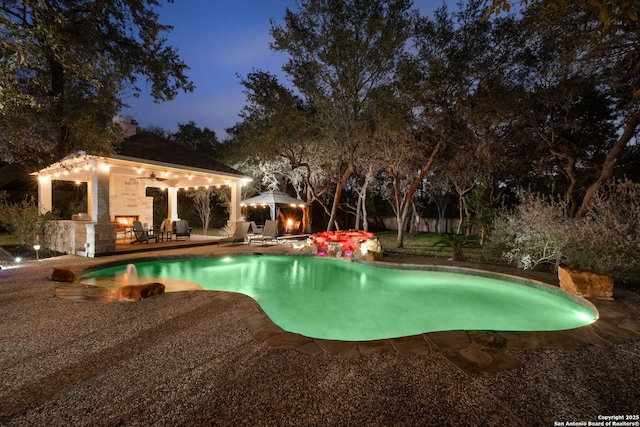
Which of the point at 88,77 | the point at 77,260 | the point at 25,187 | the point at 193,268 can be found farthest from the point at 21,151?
the point at 25,187

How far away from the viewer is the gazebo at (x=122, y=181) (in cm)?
953

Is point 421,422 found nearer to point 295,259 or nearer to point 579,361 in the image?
point 579,361

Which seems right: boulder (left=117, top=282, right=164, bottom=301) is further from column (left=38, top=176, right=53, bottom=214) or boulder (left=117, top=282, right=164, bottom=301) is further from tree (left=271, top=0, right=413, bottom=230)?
column (left=38, top=176, right=53, bottom=214)

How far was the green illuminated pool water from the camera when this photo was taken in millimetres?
5602

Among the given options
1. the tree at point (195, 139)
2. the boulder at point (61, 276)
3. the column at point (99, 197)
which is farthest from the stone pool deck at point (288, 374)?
the tree at point (195, 139)

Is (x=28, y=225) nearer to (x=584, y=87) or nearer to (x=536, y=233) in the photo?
(x=536, y=233)

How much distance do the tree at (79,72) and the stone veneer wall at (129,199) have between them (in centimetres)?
567

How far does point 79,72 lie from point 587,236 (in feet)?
35.8

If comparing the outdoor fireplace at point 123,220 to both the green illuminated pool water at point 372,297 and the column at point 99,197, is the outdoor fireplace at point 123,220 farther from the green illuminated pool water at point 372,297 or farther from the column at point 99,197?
the green illuminated pool water at point 372,297

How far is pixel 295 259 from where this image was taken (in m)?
10.8

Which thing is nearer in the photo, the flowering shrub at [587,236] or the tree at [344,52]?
the flowering shrub at [587,236]

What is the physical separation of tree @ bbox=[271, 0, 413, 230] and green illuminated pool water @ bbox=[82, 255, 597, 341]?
255 inches

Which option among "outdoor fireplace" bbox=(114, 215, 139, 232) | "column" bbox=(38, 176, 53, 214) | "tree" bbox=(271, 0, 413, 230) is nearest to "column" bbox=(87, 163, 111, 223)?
"column" bbox=(38, 176, 53, 214)

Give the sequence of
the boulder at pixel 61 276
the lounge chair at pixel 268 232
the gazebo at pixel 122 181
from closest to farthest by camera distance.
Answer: the boulder at pixel 61 276, the gazebo at pixel 122 181, the lounge chair at pixel 268 232
